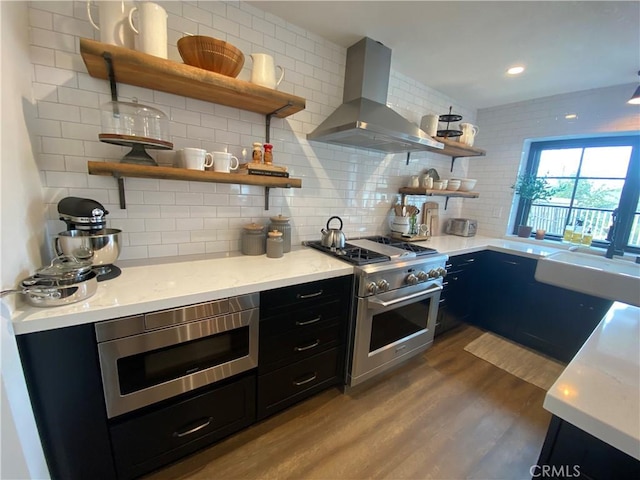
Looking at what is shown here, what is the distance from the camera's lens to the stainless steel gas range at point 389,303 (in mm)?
1735

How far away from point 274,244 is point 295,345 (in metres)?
0.65

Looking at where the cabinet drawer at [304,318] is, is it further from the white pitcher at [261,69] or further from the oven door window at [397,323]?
the white pitcher at [261,69]

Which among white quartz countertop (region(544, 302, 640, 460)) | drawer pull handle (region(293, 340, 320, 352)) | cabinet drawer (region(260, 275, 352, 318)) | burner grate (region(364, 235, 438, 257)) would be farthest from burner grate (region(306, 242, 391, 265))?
white quartz countertop (region(544, 302, 640, 460))

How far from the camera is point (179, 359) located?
1.26 metres

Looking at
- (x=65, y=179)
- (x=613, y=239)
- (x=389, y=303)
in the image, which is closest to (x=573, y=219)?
(x=613, y=239)

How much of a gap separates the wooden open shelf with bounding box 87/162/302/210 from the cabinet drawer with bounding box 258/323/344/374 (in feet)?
3.04

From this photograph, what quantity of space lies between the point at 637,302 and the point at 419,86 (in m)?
2.51

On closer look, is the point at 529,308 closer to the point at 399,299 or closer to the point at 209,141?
the point at 399,299

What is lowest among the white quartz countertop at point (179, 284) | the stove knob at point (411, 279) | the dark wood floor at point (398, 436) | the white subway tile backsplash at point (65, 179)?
the dark wood floor at point (398, 436)

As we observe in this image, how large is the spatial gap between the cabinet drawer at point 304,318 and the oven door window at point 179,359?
12 cm

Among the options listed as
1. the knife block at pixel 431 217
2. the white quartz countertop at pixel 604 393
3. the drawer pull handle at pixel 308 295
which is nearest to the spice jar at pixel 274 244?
the drawer pull handle at pixel 308 295

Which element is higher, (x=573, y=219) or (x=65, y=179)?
(x=65, y=179)

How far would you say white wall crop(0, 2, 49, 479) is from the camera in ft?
2.72

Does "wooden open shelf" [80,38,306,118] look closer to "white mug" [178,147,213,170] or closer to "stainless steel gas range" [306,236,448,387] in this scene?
"white mug" [178,147,213,170]
